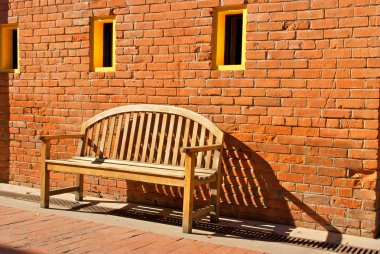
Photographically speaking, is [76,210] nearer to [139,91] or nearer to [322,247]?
[139,91]

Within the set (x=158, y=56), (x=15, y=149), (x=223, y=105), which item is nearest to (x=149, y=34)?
(x=158, y=56)

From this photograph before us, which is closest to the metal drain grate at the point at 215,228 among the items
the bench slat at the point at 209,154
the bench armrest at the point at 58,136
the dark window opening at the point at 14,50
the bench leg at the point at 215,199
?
the bench leg at the point at 215,199

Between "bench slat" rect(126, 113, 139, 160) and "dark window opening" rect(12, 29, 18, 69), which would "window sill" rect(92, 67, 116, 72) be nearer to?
"bench slat" rect(126, 113, 139, 160)

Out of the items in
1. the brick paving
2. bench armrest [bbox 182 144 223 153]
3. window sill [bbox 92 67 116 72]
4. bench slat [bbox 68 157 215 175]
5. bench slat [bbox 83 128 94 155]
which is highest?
window sill [bbox 92 67 116 72]

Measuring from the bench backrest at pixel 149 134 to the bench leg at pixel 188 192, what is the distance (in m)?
0.56

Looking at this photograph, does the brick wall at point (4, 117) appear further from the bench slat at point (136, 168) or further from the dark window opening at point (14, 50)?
the bench slat at point (136, 168)

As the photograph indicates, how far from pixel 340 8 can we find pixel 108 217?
3.12m

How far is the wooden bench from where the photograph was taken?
15.5ft

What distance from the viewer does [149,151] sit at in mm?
5676

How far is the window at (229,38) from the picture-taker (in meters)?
5.23

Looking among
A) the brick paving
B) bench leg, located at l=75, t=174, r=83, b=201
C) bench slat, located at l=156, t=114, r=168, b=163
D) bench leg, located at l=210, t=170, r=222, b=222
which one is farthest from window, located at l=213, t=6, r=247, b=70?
bench leg, located at l=75, t=174, r=83, b=201

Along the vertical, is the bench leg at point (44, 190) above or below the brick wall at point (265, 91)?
below

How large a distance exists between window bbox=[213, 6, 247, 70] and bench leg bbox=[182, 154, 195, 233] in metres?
1.30

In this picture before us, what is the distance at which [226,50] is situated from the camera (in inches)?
217
